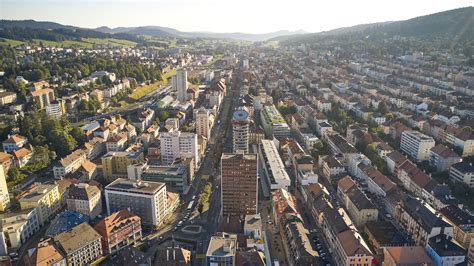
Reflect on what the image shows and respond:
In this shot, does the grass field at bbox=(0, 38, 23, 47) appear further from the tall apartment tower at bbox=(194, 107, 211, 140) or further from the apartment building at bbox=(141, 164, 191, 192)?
the apartment building at bbox=(141, 164, 191, 192)

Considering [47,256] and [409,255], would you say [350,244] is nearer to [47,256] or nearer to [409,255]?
[409,255]

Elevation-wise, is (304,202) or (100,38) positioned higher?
(100,38)

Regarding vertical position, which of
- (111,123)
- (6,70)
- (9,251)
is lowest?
(9,251)

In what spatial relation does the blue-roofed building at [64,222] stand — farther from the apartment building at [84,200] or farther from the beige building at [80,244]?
the apartment building at [84,200]

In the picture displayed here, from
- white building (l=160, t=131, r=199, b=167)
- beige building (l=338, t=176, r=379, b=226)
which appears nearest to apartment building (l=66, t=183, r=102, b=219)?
white building (l=160, t=131, r=199, b=167)

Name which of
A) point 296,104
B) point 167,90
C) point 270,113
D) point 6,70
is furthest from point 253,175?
point 6,70

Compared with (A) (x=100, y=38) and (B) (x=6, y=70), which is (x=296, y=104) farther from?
(A) (x=100, y=38)

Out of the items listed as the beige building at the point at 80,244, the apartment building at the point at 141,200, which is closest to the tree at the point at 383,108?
the apartment building at the point at 141,200

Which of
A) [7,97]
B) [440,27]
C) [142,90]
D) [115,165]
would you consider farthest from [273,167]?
[440,27]
